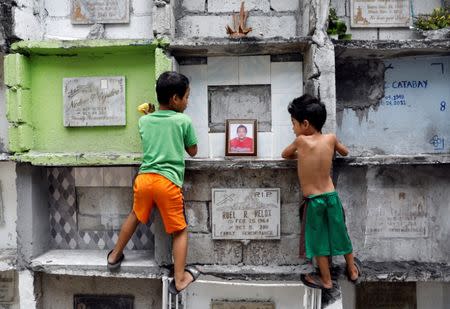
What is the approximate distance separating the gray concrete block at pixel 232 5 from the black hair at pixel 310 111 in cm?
115

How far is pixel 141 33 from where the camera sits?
11.8ft

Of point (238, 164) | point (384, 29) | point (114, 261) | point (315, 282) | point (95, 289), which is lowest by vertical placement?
point (95, 289)

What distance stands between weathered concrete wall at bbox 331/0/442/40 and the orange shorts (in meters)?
2.15

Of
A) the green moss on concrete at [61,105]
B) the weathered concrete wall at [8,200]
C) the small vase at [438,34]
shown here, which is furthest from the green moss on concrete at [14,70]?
the small vase at [438,34]

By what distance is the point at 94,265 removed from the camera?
327 cm

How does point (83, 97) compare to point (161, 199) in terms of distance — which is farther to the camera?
point (83, 97)

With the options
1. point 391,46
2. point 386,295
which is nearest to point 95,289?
point 386,295

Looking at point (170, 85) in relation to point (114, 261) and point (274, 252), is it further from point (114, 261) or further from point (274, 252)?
point (274, 252)

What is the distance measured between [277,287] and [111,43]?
7.79 feet

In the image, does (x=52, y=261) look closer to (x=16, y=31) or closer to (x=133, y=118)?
(x=133, y=118)

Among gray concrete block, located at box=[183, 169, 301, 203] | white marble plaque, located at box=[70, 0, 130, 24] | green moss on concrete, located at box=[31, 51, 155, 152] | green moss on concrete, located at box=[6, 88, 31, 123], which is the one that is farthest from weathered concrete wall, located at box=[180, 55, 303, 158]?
green moss on concrete, located at box=[6, 88, 31, 123]

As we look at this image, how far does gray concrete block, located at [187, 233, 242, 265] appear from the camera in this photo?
10.7ft

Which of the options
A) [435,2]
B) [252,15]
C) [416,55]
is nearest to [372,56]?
[416,55]

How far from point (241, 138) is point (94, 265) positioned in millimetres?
1586
